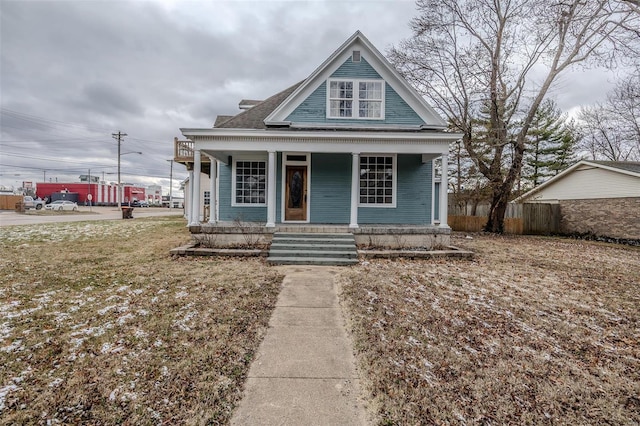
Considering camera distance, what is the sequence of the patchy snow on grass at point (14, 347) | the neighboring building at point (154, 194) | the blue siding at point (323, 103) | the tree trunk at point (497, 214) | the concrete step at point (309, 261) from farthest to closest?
the neighboring building at point (154, 194)
the tree trunk at point (497, 214)
the blue siding at point (323, 103)
the concrete step at point (309, 261)
the patchy snow on grass at point (14, 347)

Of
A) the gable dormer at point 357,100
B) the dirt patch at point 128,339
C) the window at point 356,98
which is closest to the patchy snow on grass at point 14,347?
the dirt patch at point 128,339

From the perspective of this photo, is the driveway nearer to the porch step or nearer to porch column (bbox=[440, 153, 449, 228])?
the porch step

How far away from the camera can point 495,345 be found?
361cm

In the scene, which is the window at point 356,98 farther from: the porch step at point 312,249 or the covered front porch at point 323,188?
the porch step at point 312,249

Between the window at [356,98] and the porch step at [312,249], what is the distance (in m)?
4.92

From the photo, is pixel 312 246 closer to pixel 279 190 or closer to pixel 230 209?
pixel 279 190

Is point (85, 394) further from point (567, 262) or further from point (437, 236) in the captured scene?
point (567, 262)

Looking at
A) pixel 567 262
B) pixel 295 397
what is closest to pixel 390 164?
pixel 567 262

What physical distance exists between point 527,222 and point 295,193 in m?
14.6

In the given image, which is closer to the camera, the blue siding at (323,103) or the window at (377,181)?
the blue siding at (323,103)

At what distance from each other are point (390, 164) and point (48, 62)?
1150 inches

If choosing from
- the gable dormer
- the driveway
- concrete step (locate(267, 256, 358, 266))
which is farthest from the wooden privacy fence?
the driveway

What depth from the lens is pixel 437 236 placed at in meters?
9.02

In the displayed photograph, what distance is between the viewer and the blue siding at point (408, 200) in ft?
36.6
